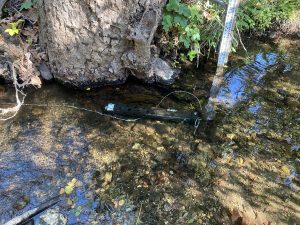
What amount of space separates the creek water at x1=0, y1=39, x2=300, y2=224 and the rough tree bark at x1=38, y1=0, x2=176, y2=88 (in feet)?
1.06

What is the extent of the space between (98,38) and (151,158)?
2.11m

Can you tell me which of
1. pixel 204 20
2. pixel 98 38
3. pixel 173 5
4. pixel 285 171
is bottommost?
pixel 285 171

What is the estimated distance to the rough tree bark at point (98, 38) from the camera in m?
4.60

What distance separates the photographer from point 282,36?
7500 mm

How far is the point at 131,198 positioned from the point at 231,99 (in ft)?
8.76

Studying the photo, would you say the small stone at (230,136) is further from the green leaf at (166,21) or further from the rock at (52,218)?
the rock at (52,218)

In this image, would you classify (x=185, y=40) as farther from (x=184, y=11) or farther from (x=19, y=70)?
(x=19, y=70)

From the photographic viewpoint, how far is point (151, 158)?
4137 mm

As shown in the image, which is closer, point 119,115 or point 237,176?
point 237,176

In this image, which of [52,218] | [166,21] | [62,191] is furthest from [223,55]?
[52,218]

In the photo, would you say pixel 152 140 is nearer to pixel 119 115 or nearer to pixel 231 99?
pixel 119 115

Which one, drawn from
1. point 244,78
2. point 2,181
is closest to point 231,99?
point 244,78

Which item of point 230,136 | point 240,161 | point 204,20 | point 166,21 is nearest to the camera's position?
point 240,161

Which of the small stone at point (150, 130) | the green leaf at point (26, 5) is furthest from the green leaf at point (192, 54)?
the green leaf at point (26, 5)
